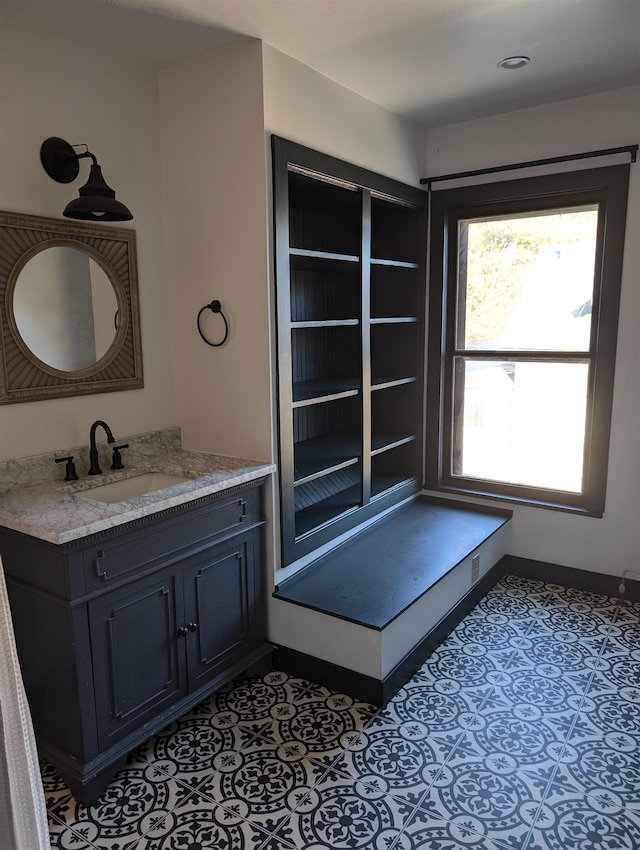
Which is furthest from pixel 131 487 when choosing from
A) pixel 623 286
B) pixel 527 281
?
pixel 623 286

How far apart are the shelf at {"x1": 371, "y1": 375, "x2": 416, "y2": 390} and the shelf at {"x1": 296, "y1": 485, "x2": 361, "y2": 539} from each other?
1.86 ft

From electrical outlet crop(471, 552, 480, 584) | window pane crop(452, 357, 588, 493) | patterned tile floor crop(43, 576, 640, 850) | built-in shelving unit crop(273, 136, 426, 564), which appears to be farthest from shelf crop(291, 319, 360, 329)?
patterned tile floor crop(43, 576, 640, 850)

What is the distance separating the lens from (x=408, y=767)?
2.12 m

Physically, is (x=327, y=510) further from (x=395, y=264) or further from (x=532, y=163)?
(x=532, y=163)

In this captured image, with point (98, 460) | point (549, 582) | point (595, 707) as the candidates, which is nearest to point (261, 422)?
point (98, 460)

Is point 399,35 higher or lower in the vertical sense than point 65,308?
higher

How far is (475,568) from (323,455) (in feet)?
3.27

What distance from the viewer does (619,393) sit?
322cm

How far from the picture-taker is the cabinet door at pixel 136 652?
6.61 ft

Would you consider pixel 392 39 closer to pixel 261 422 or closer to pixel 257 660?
pixel 261 422

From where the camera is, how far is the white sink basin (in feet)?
7.88

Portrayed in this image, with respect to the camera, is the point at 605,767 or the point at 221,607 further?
the point at 221,607

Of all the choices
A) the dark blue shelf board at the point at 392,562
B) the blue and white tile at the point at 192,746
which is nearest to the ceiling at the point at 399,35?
the dark blue shelf board at the point at 392,562

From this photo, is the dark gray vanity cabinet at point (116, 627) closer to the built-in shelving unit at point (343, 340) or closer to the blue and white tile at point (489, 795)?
the built-in shelving unit at point (343, 340)
